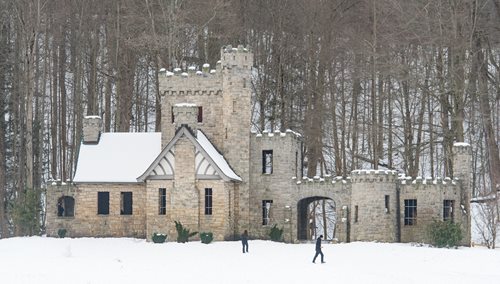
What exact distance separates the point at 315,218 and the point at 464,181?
42.8 ft

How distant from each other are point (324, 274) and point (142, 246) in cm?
1195

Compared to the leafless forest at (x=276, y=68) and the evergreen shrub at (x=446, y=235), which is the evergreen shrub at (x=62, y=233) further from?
the evergreen shrub at (x=446, y=235)

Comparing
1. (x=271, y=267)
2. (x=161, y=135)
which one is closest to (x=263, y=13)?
(x=161, y=135)

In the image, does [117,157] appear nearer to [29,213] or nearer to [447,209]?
[29,213]

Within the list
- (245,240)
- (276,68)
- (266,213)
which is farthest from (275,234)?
(276,68)

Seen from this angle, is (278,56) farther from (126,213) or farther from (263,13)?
(126,213)

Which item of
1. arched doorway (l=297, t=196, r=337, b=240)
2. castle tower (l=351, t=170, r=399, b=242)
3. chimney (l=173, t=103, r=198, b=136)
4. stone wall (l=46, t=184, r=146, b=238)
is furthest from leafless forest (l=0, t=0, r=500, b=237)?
chimney (l=173, t=103, r=198, b=136)

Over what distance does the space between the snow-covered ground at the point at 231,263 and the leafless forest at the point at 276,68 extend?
336 inches

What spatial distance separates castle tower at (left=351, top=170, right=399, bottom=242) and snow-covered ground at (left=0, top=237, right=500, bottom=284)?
1610 mm

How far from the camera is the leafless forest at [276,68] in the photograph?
5056 centimetres

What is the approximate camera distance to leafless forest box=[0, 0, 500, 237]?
1991 inches

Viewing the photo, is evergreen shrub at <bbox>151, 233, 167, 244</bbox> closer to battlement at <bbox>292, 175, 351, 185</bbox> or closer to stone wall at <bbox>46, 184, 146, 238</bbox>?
stone wall at <bbox>46, 184, 146, 238</bbox>

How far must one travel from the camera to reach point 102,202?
47531 mm

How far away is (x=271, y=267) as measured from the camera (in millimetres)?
35469
